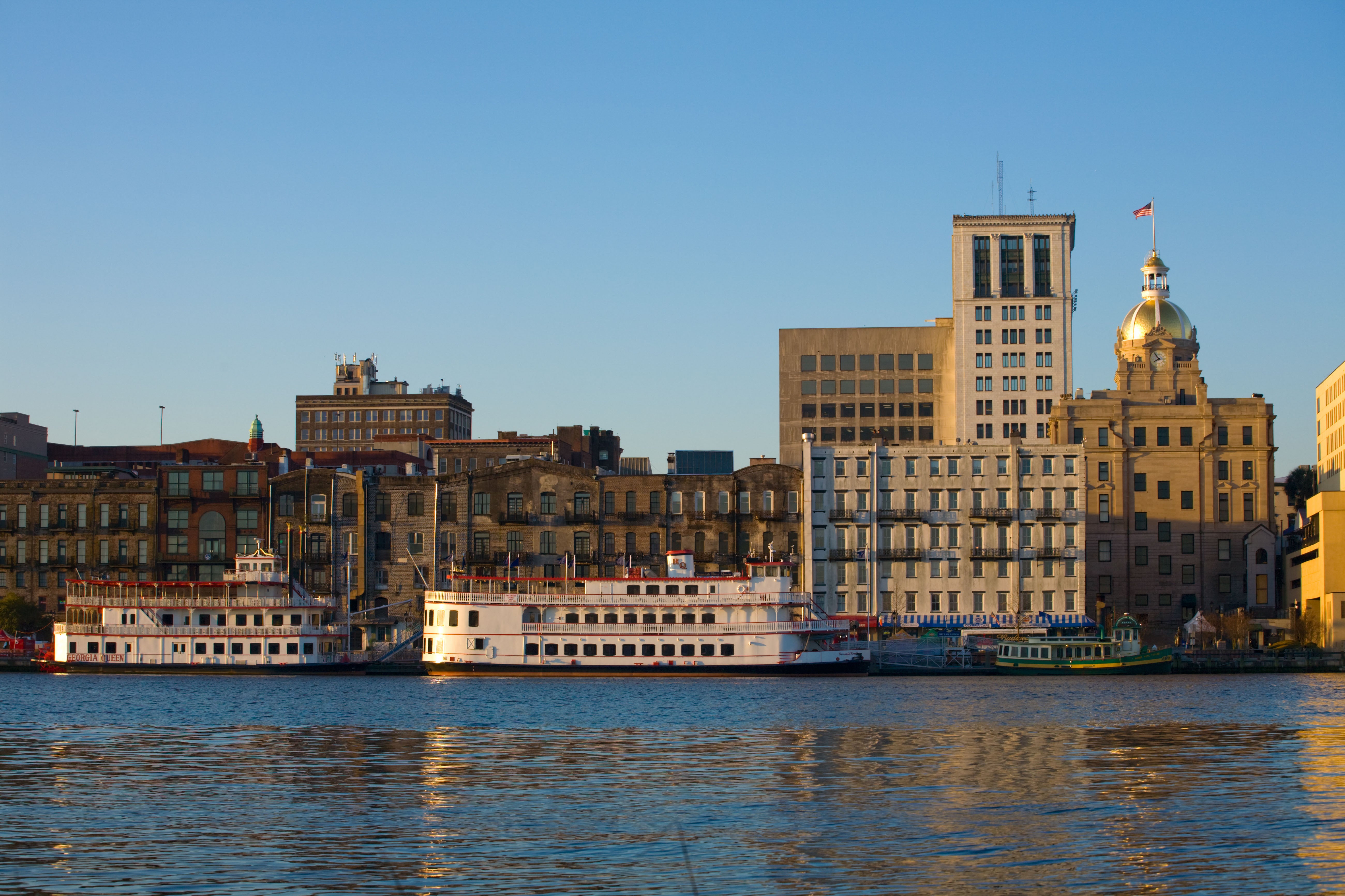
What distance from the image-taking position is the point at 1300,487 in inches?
7062

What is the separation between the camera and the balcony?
125625 millimetres

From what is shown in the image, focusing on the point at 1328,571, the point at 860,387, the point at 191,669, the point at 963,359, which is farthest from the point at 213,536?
the point at 1328,571

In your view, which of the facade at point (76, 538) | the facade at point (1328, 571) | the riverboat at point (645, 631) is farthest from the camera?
the facade at point (76, 538)

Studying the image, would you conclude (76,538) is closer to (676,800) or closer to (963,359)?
(963,359)

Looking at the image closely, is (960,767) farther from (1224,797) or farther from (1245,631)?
(1245,631)

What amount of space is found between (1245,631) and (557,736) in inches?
3083

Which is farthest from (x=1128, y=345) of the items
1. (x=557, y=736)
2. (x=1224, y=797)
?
(x=1224, y=797)

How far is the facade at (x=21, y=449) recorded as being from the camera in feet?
520

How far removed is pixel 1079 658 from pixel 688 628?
24402 mm

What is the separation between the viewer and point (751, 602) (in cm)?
9988

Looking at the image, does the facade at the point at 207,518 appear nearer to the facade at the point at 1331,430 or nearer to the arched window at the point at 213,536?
the arched window at the point at 213,536

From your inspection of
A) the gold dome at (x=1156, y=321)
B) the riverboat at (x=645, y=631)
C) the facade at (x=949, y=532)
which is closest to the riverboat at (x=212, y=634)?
the riverboat at (x=645, y=631)

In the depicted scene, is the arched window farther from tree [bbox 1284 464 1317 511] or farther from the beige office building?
tree [bbox 1284 464 1317 511]

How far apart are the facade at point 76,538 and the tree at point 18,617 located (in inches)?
98.2
